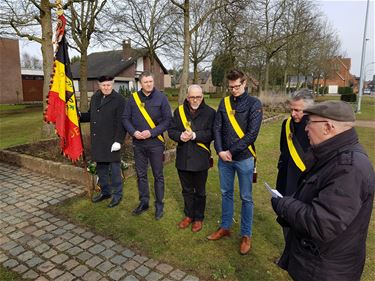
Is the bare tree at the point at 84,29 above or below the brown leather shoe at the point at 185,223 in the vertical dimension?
above

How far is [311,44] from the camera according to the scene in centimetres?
2714

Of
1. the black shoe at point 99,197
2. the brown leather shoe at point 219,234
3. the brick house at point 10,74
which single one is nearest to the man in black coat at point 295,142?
the brown leather shoe at point 219,234

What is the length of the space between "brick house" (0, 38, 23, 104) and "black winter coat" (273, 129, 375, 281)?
3241cm

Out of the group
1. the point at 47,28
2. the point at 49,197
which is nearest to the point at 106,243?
the point at 49,197

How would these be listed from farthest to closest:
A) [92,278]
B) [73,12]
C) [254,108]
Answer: [73,12], [254,108], [92,278]

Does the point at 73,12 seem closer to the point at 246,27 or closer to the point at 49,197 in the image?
the point at 246,27

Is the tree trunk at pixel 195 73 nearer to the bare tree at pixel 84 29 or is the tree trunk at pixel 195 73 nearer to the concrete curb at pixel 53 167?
the bare tree at pixel 84 29

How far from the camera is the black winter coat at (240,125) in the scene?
354 centimetres

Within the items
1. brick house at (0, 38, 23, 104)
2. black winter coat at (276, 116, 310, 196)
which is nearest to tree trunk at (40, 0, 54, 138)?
black winter coat at (276, 116, 310, 196)

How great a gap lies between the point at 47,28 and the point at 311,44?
79.8 ft

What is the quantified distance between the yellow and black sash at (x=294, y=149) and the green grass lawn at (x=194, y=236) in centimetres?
126

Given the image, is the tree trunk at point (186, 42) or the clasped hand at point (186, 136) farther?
the tree trunk at point (186, 42)

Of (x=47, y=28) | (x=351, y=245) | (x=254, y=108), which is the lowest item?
(x=351, y=245)

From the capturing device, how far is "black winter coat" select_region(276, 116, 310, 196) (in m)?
3.22
